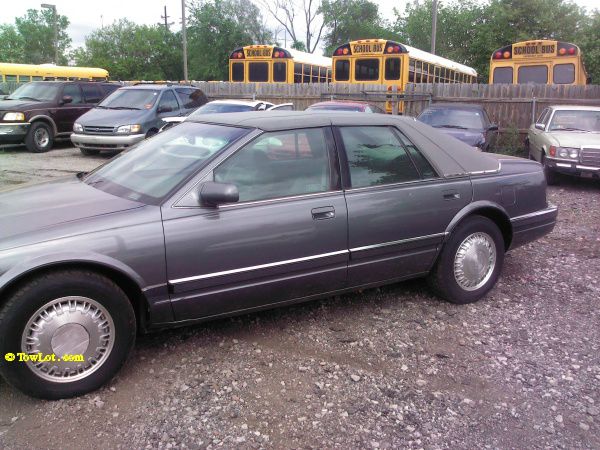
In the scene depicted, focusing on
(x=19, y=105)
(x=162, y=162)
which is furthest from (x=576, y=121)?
(x=19, y=105)

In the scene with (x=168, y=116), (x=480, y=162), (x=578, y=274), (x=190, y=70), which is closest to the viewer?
(x=480, y=162)

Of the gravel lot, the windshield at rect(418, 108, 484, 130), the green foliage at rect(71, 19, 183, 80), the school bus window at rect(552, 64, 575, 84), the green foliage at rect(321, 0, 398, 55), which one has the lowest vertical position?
the gravel lot

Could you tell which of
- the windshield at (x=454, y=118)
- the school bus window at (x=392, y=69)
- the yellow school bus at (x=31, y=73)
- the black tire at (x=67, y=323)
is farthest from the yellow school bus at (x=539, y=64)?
the yellow school bus at (x=31, y=73)

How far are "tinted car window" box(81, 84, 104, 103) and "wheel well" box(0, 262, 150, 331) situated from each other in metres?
13.0

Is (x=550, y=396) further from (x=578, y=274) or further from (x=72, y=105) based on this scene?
(x=72, y=105)

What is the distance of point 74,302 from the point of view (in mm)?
2893

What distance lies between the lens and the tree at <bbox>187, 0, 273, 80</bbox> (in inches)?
1670

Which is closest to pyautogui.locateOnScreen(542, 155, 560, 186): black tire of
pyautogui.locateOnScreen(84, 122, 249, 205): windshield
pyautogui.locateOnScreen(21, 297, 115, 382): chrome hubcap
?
pyautogui.locateOnScreen(84, 122, 249, 205): windshield

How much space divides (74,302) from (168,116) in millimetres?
10681

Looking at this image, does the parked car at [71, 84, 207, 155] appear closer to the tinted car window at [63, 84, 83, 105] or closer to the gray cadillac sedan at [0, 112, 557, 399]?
the tinted car window at [63, 84, 83, 105]

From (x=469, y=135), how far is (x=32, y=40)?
73.0 metres

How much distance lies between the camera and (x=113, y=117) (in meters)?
12.3

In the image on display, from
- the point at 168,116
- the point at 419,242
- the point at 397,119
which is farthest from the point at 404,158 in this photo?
the point at 168,116

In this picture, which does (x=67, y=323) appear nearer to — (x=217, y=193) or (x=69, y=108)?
(x=217, y=193)
